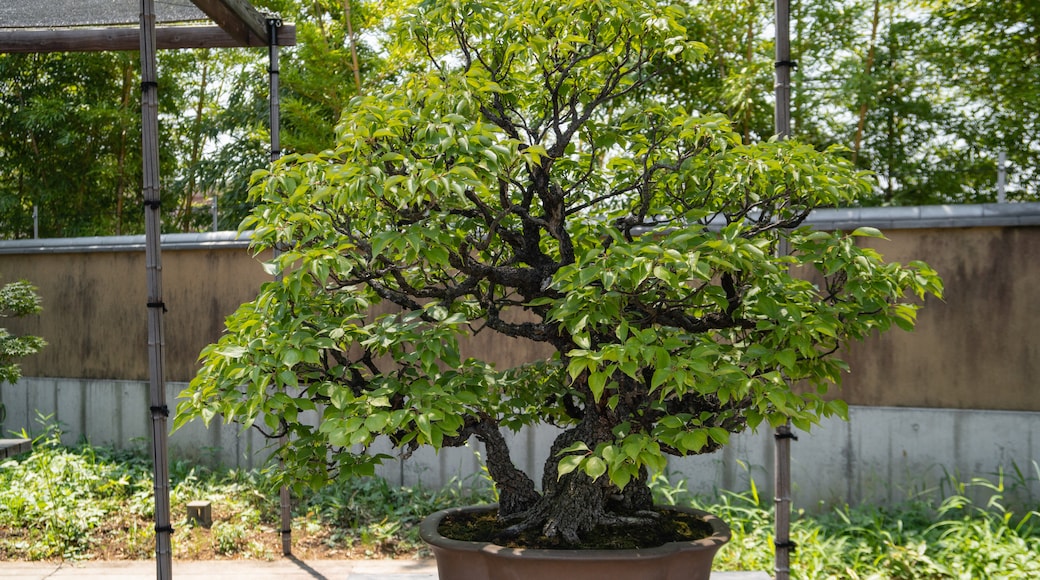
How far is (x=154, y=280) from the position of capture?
2508mm

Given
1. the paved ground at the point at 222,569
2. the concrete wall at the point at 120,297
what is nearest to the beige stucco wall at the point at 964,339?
the paved ground at the point at 222,569

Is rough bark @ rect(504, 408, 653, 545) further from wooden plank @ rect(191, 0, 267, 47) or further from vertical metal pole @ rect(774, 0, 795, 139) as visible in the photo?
wooden plank @ rect(191, 0, 267, 47)

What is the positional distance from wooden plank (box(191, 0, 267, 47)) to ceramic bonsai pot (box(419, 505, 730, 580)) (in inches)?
74.0

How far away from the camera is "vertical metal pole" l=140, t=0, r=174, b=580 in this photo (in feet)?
Result: 8.17

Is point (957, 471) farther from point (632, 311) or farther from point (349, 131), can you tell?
point (349, 131)

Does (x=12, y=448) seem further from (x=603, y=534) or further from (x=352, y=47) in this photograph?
(x=352, y=47)

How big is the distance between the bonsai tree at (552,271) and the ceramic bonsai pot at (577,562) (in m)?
0.18

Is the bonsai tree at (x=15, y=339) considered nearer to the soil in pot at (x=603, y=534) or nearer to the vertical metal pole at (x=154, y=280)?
the vertical metal pole at (x=154, y=280)

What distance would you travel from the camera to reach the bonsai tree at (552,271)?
1815 millimetres

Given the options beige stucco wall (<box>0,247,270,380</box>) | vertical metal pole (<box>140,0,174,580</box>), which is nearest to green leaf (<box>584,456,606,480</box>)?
vertical metal pole (<box>140,0,174,580</box>)

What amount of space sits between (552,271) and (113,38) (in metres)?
2.26

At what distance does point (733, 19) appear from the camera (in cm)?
633

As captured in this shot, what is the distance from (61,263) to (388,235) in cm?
445

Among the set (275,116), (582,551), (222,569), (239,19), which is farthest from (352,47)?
(582,551)
